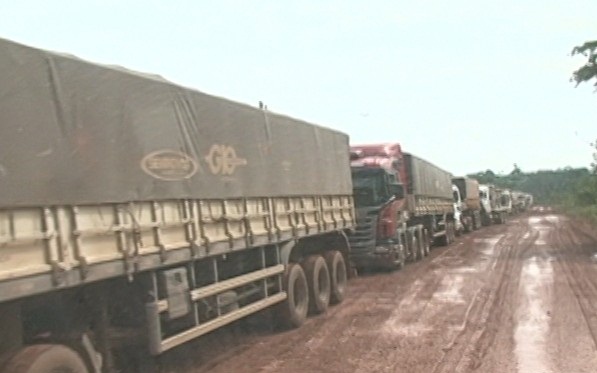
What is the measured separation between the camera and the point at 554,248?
80.8 ft

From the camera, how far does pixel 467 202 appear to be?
41469mm

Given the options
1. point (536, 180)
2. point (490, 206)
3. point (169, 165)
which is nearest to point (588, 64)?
point (169, 165)

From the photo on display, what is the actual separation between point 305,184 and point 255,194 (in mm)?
2078

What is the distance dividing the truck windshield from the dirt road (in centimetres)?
238

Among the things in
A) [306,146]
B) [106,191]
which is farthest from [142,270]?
[306,146]

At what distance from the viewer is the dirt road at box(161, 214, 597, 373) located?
8.03m

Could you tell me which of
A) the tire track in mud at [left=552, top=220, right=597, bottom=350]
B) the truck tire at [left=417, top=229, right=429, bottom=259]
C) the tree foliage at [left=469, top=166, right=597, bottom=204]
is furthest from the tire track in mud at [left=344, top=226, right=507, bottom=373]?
the tree foliage at [left=469, top=166, right=597, bottom=204]

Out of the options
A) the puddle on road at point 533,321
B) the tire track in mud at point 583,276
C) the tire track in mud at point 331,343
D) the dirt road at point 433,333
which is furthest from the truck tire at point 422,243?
the tire track in mud at point 331,343

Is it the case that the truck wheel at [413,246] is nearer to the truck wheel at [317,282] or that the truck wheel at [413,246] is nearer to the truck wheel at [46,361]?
the truck wheel at [317,282]

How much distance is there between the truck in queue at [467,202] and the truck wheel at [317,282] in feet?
82.7

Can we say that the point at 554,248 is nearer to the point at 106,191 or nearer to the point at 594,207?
the point at 594,207

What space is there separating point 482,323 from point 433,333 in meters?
1.06

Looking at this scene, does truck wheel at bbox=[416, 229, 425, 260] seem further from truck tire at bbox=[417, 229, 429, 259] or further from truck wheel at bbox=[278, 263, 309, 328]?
truck wheel at bbox=[278, 263, 309, 328]

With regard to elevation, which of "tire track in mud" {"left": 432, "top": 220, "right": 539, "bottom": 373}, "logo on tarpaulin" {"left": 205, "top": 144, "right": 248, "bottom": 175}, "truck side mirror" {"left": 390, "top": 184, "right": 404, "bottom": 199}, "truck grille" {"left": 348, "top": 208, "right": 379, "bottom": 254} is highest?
"logo on tarpaulin" {"left": 205, "top": 144, "right": 248, "bottom": 175}
